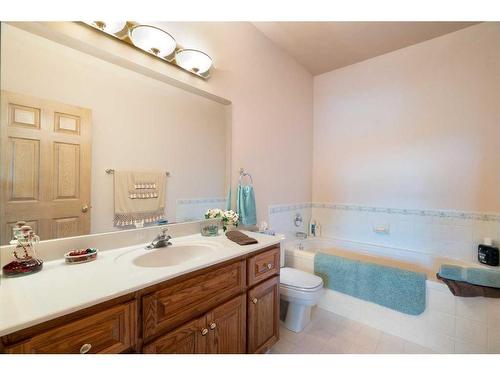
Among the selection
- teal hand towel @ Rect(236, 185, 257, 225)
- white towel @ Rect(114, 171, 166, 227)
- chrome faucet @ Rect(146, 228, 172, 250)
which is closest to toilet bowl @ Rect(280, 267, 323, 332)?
teal hand towel @ Rect(236, 185, 257, 225)

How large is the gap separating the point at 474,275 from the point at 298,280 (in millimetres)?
1181

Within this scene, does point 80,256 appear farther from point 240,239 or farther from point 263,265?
point 263,265

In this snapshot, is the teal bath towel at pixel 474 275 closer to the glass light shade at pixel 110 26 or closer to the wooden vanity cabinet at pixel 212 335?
the wooden vanity cabinet at pixel 212 335

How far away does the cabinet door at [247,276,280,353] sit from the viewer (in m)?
1.25

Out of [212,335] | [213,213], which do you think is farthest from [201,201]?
[212,335]

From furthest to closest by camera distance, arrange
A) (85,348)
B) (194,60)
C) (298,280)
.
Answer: (298,280) < (194,60) < (85,348)

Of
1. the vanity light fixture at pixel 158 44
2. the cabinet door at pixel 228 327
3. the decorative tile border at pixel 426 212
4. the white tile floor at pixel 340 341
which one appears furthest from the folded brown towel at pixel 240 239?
the decorative tile border at pixel 426 212

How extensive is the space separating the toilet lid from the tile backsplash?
1.74 feet

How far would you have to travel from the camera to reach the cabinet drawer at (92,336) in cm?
60

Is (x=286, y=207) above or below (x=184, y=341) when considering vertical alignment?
above

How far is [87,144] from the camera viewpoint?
1.12 metres

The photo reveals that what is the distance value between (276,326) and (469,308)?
1.33 meters
